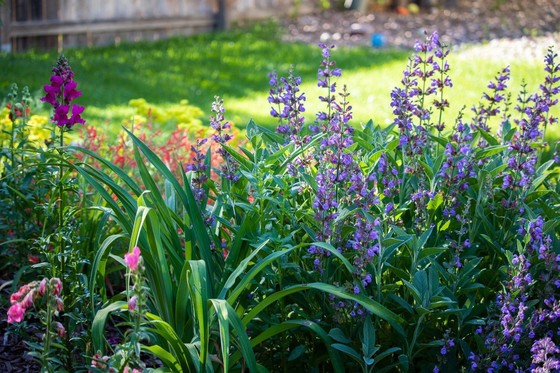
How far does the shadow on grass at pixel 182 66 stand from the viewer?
8.19 metres

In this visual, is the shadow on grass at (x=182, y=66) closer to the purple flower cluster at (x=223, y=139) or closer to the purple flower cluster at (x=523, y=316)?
the purple flower cluster at (x=223, y=139)

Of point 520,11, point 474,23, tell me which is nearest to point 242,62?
point 474,23

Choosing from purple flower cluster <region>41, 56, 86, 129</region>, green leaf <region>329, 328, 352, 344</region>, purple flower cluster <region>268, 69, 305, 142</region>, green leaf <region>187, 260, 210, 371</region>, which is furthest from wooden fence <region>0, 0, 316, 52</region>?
green leaf <region>329, 328, 352, 344</region>

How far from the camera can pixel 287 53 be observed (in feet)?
37.0

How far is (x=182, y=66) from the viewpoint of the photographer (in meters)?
9.83

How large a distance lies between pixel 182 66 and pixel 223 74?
587mm

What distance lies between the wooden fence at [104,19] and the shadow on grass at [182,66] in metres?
0.40

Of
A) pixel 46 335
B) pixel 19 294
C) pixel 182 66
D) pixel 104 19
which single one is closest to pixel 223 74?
pixel 182 66

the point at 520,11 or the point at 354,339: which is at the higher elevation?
the point at 520,11

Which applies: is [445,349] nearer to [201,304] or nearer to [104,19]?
[201,304]

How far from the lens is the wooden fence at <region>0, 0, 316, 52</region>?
10.1 metres

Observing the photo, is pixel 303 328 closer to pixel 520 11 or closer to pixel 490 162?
pixel 490 162

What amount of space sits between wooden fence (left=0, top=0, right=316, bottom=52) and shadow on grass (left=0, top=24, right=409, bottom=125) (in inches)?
15.8

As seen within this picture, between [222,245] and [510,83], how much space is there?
7.12 metres
